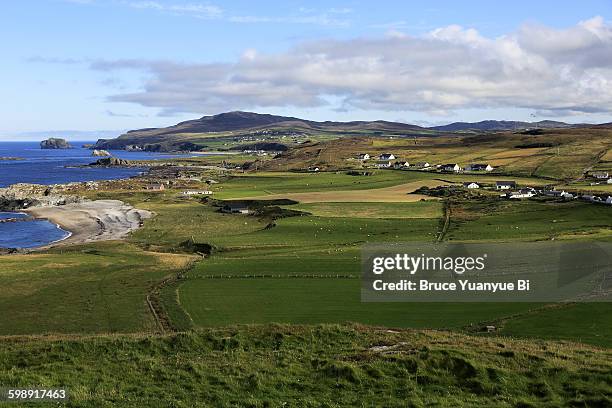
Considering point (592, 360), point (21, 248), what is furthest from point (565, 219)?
point (21, 248)

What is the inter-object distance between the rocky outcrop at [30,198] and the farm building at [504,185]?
10487 cm

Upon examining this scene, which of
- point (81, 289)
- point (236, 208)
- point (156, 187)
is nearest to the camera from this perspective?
point (81, 289)

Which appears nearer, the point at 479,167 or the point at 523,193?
the point at 523,193

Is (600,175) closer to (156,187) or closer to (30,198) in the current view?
(156,187)

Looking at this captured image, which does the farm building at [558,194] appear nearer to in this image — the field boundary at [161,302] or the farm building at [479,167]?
the farm building at [479,167]

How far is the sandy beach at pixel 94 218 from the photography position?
9950cm

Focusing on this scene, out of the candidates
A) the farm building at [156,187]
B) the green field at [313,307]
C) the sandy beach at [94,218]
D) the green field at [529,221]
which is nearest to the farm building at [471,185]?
the green field at [529,221]

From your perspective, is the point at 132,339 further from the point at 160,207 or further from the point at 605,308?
the point at 160,207

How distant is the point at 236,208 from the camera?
126 m

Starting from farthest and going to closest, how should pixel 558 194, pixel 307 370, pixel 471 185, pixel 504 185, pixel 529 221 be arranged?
pixel 471 185 → pixel 504 185 → pixel 558 194 → pixel 529 221 → pixel 307 370

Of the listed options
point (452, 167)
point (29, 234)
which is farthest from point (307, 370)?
point (452, 167)

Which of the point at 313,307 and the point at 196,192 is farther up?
the point at 196,192

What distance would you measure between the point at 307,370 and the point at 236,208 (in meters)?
104

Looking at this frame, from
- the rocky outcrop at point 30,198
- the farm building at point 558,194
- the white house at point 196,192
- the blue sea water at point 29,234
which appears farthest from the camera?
the white house at point 196,192
